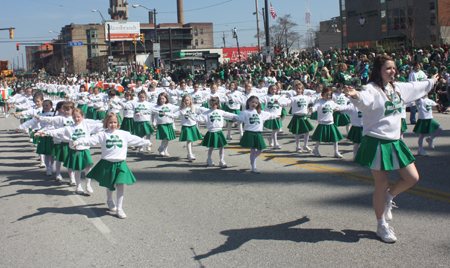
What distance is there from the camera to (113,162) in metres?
6.43

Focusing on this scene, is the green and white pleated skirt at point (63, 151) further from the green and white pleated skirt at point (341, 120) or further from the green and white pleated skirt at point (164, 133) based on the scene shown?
the green and white pleated skirt at point (341, 120)

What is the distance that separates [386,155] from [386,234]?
A: 3.01ft

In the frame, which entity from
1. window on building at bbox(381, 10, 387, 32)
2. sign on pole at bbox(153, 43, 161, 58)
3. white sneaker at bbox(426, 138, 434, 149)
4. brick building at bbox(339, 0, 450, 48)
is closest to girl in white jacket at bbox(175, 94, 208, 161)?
white sneaker at bbox(426, 138, 434, 149)

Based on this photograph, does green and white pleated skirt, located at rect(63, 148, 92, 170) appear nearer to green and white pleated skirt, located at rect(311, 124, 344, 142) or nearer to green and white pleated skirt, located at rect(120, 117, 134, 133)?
green and white pleated skirt, located at rect(120, 117, 134, 133)

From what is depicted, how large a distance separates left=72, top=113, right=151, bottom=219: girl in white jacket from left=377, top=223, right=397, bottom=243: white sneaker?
3.49 m

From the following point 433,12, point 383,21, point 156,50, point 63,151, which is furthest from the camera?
point 383,21

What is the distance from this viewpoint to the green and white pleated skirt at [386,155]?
4.70m

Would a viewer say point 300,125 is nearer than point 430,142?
No

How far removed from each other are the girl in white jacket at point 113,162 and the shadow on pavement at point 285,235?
5.87ft

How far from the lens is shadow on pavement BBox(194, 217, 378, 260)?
499 cm

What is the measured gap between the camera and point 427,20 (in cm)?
4172

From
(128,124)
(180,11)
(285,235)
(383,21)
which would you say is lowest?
(285,235)

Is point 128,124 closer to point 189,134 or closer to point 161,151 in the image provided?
point 161,151

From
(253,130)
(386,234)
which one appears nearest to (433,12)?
(253,130)
